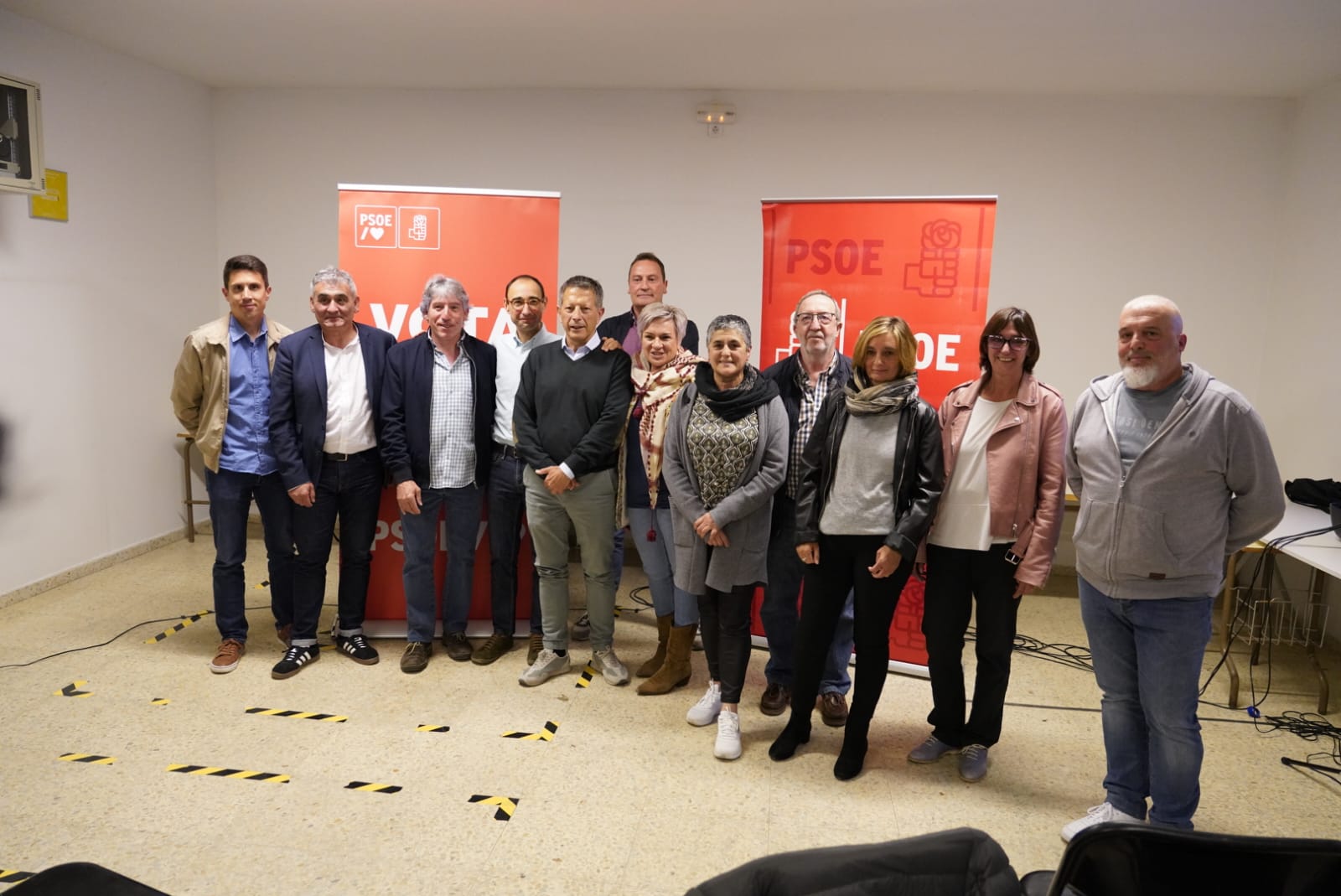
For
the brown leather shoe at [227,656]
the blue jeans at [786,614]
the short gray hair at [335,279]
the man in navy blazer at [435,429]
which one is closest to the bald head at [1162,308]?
Answer: the blue jeans at [786,614]

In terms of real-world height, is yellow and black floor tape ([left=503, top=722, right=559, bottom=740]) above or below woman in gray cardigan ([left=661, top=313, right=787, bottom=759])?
below

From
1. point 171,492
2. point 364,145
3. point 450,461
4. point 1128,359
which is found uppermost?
point 364,145

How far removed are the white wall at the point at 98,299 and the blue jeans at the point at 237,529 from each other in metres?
1.56

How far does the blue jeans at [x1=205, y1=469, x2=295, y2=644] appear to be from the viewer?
3.65m

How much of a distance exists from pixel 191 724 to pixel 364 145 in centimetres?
381

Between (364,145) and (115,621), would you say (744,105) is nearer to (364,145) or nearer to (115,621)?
(364,145)

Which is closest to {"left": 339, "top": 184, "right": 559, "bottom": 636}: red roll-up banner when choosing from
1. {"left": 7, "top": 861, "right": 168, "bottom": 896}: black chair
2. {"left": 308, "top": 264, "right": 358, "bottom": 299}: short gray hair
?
{"left": 308, "top": 264, "right": 358, "bottom": 299}: short gray hair

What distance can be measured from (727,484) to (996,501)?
2.91ft

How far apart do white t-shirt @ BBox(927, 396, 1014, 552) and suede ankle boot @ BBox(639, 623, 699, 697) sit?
1.16m

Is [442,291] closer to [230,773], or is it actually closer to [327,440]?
[327,440]

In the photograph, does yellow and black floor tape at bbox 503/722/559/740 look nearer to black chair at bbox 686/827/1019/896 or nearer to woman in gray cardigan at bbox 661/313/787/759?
woman in gray cardigan at bbox 661/313/787/759

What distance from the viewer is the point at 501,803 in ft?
8.88

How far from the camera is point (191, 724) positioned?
10.5ft

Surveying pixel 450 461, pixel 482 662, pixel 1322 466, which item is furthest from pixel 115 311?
pixel 1322 466
